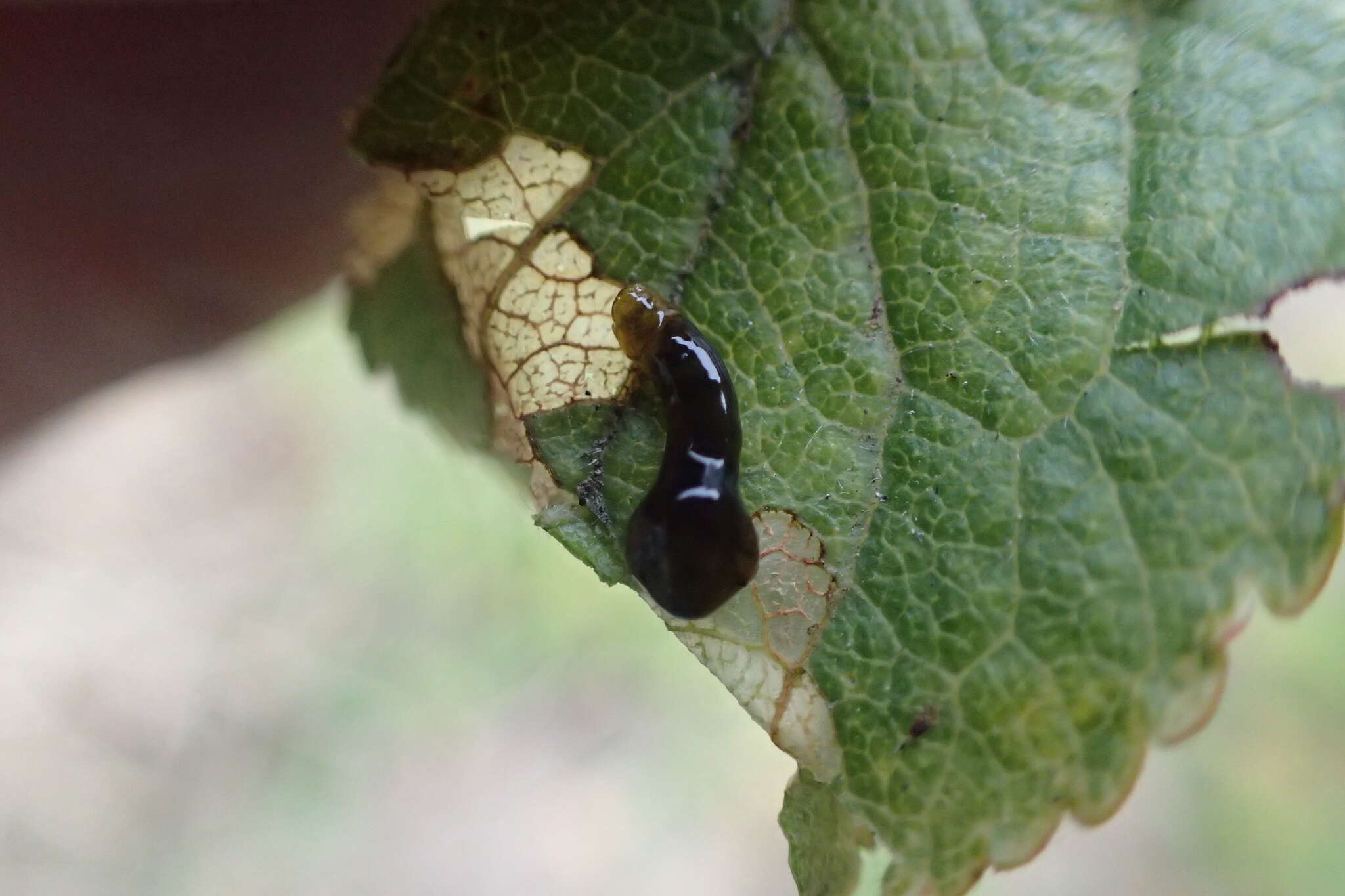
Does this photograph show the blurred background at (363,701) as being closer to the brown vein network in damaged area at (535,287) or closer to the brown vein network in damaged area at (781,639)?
the brown vein network in damaged area at (535,287)

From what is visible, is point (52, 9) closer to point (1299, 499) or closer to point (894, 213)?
point (894, 213)

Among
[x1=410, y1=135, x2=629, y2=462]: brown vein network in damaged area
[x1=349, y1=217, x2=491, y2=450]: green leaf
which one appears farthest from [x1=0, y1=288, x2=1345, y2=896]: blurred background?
[x1=410, y1=135, x2=629, y2=462]: brown vein network in damaged area

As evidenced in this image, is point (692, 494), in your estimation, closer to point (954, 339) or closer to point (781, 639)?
point (781, 639)

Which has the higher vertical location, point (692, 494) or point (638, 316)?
point (638, 316)

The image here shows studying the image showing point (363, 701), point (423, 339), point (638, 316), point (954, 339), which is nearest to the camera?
point (954, 339)

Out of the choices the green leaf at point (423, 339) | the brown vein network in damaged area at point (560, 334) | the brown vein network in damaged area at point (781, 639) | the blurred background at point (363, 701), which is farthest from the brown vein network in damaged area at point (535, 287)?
the blurred background at point (363, 701)

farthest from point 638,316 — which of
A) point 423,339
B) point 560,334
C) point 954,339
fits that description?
point 423,339

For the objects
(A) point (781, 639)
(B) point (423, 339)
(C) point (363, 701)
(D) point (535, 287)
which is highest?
(D) point (535, 287)
